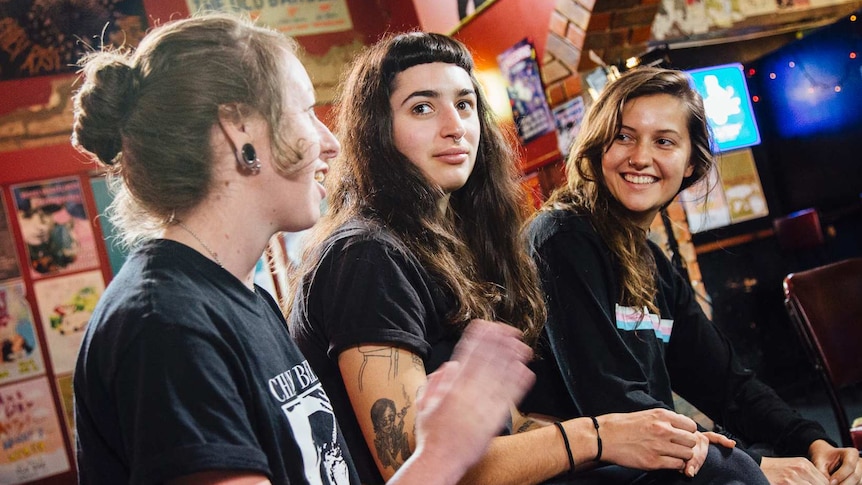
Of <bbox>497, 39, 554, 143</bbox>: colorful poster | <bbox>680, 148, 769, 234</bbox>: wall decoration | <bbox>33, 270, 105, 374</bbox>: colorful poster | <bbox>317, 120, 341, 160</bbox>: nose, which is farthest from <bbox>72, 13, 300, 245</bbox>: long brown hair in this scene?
<bbox>680, 148, 769, 234</bbox>: wall decoration

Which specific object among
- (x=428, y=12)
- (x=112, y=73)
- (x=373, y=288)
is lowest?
(x=373, y=288)

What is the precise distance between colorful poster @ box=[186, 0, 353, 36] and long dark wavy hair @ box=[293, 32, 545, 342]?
11.8 ft

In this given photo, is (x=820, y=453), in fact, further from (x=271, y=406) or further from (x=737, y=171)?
(x=737, y=171)

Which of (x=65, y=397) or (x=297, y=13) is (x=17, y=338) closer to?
(x=65, y=397)

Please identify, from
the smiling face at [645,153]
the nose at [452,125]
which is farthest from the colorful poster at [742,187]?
the nose at [452,125]

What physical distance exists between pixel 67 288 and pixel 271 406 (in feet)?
13.5

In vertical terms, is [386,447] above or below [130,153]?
below

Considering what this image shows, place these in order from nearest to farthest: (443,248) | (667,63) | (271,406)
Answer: (271,406), (443,248), (667,63)

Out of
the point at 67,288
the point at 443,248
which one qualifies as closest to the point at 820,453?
the point at 443,248

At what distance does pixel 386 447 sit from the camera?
1.15m

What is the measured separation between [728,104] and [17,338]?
16.7 ft

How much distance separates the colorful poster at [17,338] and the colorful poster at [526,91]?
10.7 feet

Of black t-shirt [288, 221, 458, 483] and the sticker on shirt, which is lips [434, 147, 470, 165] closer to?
black t-shirt [288, 221, 458, 483]

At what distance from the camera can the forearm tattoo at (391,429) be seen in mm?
1140
